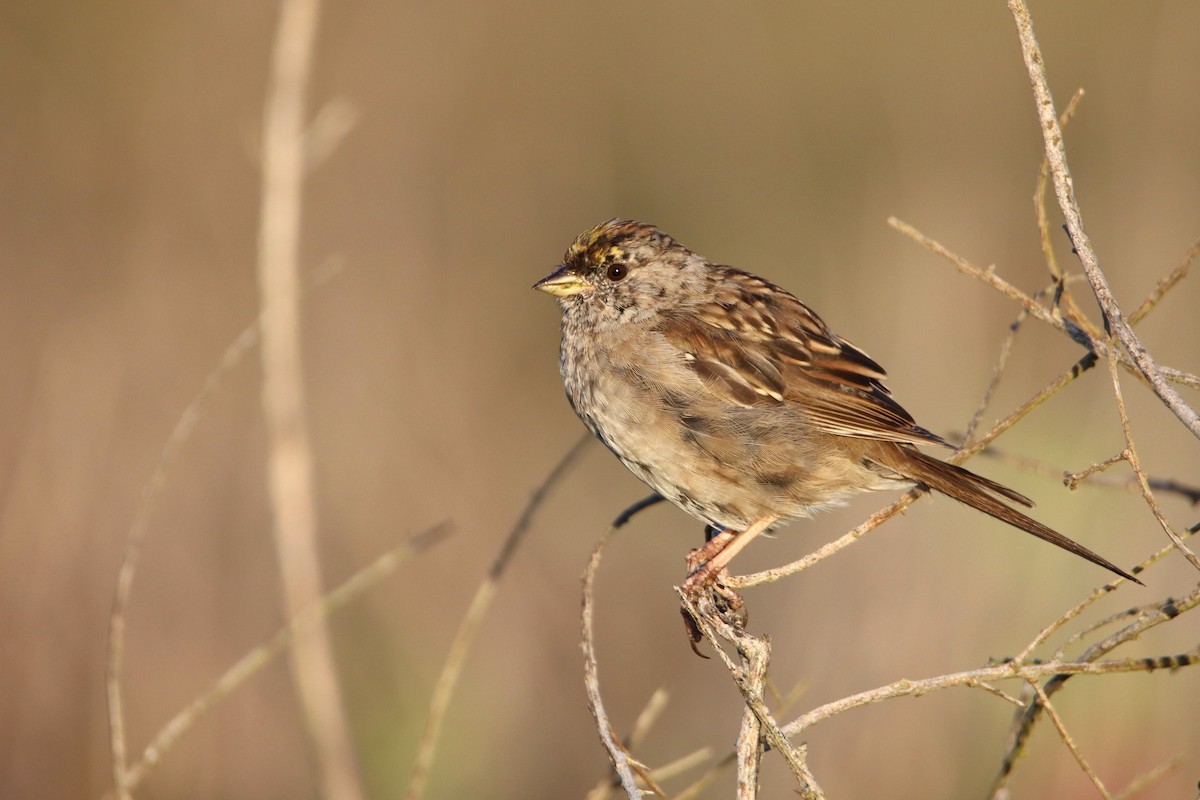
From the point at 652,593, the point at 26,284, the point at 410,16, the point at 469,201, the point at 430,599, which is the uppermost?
the point at 410,16

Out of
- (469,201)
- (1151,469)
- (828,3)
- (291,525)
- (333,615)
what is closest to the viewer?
(291,525)

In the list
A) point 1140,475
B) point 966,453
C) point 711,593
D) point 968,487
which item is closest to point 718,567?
point 711,593

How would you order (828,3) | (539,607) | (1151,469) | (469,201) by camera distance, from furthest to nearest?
(828,3), (469,201), (539,607), (1151,469)

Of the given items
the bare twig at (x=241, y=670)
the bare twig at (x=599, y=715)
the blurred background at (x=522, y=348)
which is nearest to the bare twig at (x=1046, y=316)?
the bare twig at (x=599, y=715)

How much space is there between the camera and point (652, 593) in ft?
20.9

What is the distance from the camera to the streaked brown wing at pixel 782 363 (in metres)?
3.29

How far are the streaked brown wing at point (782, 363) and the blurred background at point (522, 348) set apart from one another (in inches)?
53.6

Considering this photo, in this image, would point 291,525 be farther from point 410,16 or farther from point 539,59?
point 539,59

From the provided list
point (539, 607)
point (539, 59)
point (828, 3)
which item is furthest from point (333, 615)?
point (828, 3)

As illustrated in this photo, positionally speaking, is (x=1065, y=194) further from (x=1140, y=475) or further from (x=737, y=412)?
(x=737, y=412)

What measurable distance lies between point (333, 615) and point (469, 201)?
282 cm

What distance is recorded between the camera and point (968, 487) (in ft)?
9.45

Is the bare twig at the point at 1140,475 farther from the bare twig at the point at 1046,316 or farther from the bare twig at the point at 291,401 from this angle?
the bare twig at the point at 291,401

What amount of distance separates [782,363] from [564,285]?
28.8 inches
